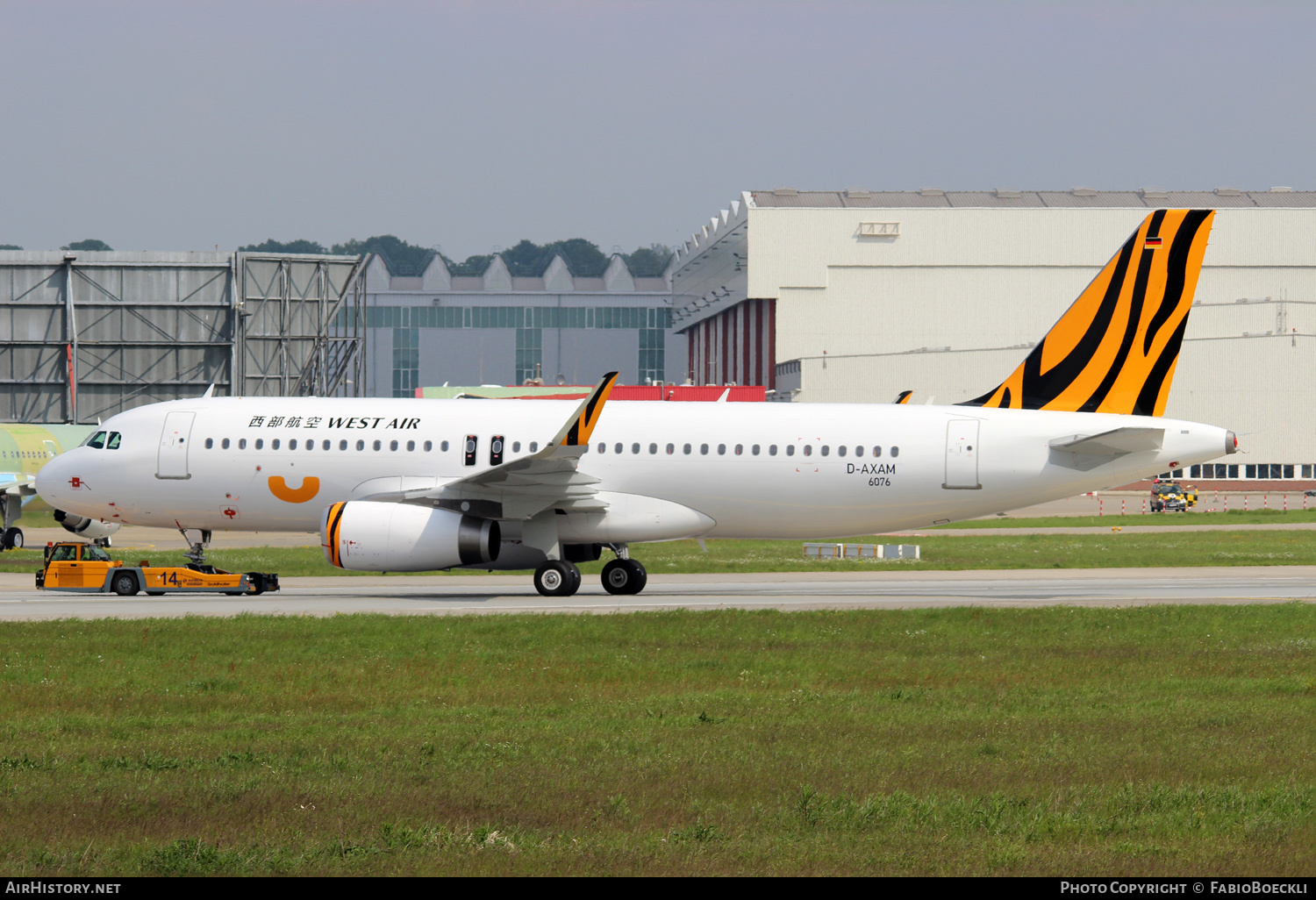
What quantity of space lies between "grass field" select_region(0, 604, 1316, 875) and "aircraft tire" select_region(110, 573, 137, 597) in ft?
26.4

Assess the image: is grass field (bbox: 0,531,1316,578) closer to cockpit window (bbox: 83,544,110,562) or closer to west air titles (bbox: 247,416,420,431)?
cockpit window (bbox: 83,544,110,562)

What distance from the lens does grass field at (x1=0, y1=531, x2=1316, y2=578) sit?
4122 cm

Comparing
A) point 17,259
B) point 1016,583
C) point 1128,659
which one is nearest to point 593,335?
point 17,259

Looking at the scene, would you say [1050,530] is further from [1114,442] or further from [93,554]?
[93,554]

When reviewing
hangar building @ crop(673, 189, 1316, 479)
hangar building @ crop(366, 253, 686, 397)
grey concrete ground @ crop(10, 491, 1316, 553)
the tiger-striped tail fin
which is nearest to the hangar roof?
hangar building @ crop(673, 189, 1316, 479)

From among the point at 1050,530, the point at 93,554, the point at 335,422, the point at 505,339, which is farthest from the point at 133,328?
the point at 505,339

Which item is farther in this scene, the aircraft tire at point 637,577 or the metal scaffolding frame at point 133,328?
the metal scaffolding frame at point 133,328

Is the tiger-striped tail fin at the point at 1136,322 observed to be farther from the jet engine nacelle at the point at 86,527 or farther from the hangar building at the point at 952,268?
the hangar building at the point at 952,268

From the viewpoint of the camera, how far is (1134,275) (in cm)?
3036

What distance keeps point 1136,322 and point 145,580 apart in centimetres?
2203

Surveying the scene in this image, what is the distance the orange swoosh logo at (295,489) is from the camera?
1196 inches

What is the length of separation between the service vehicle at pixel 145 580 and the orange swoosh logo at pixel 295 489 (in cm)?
183

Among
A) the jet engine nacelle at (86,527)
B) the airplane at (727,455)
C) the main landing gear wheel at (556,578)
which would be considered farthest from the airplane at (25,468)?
the main landing gear wheel at (556,578)
